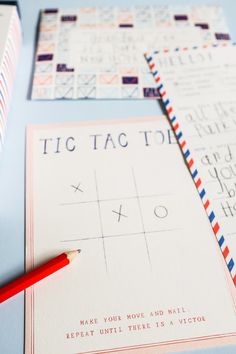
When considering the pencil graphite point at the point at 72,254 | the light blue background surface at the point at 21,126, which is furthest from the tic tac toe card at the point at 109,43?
the pencil graphite point at the point at 72,254

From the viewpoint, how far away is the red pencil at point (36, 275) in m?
0.38

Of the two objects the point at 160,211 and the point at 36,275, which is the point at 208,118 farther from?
the point at 36,275

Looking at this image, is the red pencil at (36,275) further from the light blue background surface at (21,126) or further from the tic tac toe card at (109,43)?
the tic tac toe card at (109,43)

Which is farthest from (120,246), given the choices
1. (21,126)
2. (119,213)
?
(21,126)

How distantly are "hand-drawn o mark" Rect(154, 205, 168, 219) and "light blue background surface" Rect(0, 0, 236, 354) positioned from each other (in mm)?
153

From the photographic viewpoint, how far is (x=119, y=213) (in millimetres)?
Answer: 447

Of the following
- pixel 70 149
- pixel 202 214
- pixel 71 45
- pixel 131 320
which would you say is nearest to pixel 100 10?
pixel 71 45

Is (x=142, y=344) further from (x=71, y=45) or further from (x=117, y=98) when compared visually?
(x=71, y=45)

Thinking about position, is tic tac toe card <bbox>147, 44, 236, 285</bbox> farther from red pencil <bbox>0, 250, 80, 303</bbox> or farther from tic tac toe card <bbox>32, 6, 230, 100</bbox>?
red pencil <bbox>0, 250, 80, 303</bbox>

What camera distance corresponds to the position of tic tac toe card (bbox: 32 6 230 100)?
0.57m

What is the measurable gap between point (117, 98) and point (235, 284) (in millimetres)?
316

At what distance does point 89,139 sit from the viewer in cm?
52

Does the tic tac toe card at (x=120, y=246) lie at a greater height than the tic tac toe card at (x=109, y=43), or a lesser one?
lesser

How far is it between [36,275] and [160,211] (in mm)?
163
